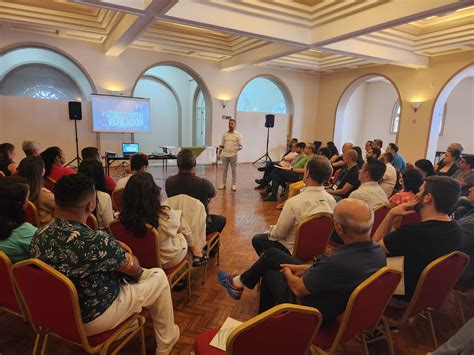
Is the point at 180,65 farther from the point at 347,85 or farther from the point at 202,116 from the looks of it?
the point at 347,85

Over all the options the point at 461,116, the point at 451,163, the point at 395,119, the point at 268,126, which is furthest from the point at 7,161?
the point at 395,119

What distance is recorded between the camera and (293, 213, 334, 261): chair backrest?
2312mm

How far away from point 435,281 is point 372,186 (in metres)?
1.59

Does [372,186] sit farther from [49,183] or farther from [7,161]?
[7,161]

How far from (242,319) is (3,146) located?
12.9 feet

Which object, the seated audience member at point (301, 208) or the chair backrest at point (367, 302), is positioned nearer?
the chair backrest at point (367, 302)

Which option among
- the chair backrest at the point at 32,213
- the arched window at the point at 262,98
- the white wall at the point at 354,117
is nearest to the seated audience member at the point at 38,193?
the chair backrest at the point at 32,213

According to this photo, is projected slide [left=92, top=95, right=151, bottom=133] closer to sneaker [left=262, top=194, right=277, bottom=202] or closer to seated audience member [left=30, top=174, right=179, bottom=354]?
sneaker [left=262, top=194, right=277, bottom=202]

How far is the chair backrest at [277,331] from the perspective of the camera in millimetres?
1072

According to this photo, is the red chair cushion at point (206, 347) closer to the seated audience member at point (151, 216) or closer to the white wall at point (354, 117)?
the seated audience member at point (151, 216)

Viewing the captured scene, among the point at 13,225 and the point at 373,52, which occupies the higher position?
the point at 373,52

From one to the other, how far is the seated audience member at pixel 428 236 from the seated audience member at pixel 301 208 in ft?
2.35

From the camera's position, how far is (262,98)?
13.6m

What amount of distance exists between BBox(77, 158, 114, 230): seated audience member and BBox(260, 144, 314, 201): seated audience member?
12.7 ft
